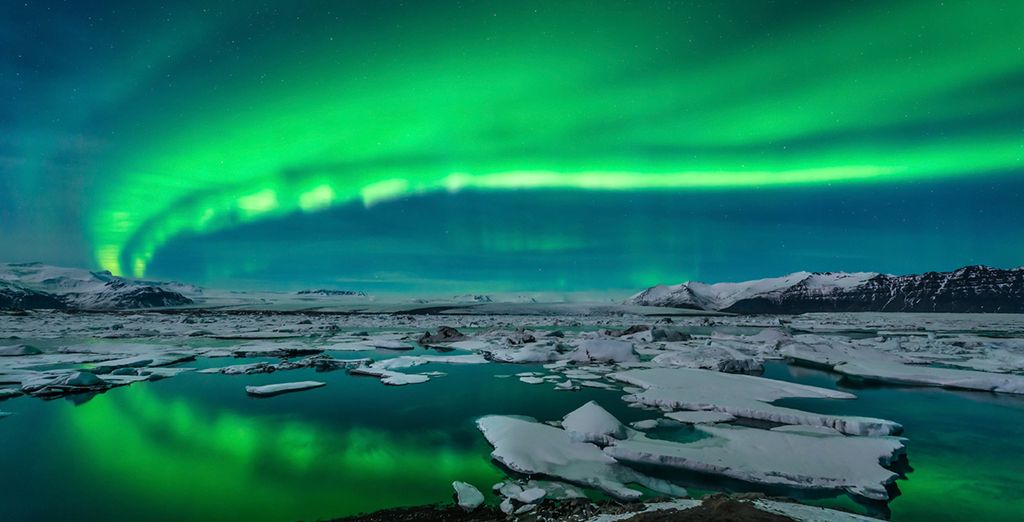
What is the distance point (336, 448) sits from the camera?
902 cm

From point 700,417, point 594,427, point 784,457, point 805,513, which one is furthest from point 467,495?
point 700,417

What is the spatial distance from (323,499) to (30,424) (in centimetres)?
906

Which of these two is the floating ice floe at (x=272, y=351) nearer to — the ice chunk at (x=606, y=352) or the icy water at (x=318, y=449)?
the icy water at (x=318, y=449)

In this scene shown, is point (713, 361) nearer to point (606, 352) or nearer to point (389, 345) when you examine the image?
point (606, 352)

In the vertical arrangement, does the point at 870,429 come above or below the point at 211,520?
above

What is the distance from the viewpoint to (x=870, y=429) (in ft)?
28.7

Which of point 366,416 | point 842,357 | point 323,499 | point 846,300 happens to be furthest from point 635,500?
point 846,300

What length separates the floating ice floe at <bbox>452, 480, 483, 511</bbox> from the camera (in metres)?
6.02

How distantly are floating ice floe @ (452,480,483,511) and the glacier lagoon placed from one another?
0.67 ft

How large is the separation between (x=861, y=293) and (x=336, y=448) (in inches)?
7250

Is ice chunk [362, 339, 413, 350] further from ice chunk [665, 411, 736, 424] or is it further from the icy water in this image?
ice chunk [665, 411, 736, 424]

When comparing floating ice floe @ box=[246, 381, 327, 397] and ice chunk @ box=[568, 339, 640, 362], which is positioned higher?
ice chunk @ box=[568, 339, 640, 362]

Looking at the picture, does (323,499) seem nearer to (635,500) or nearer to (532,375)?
(635,500)

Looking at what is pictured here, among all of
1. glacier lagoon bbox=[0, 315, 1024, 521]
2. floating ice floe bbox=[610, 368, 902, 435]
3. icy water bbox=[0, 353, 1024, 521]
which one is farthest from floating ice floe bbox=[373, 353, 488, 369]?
floating ice floe bbox=[610, 368, 902, 435]
